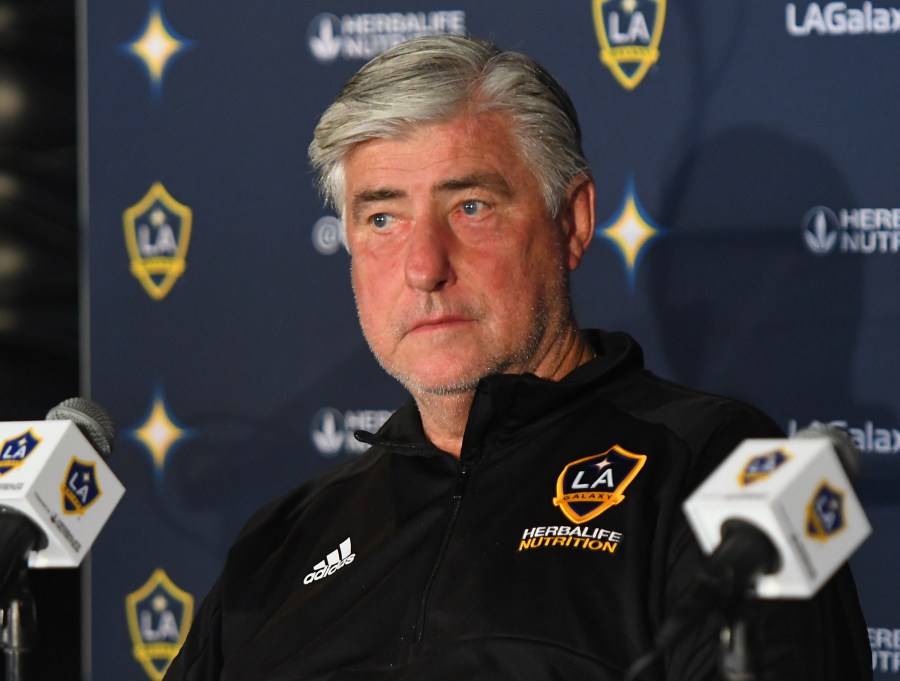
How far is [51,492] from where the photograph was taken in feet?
4.90

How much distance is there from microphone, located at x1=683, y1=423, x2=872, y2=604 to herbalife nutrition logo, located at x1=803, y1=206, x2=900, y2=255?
4.41 ft

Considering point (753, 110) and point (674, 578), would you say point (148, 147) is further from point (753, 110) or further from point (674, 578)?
point (674, 578)

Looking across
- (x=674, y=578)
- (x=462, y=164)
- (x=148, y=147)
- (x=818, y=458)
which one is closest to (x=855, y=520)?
(x=818, y=458)

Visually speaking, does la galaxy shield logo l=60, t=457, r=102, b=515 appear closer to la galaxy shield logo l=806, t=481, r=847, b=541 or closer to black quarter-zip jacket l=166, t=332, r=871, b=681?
black quarter-zip jacket l=166, t=332, r=871, b=681

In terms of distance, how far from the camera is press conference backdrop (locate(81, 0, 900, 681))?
2.44 m

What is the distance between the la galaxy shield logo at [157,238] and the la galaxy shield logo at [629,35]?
0.96 m

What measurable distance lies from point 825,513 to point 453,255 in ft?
3.08

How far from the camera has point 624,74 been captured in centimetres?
258

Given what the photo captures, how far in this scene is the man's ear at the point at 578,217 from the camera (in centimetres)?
213

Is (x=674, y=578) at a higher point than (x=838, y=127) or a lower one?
lower

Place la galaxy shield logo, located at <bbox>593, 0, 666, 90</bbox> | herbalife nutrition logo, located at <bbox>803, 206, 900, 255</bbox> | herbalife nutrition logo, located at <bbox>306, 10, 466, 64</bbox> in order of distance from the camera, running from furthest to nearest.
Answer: herbalife nutrition logo, located at <bbox>306, 10, 466, 64</bbox> → la galaxy shield logo, located at <bbox>593, 0, 666, 90</bbox> → herbalife nutrition logo, located at <bbox>803, 206, 900, 255</bbox>

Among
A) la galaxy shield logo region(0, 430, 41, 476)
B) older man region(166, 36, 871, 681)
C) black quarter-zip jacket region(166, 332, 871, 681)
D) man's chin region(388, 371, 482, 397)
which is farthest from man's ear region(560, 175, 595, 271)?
la galaxy shield logo region(0, 430, 41, 476)

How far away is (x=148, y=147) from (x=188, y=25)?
276 millimetres

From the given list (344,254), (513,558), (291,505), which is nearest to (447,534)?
(513,558)
